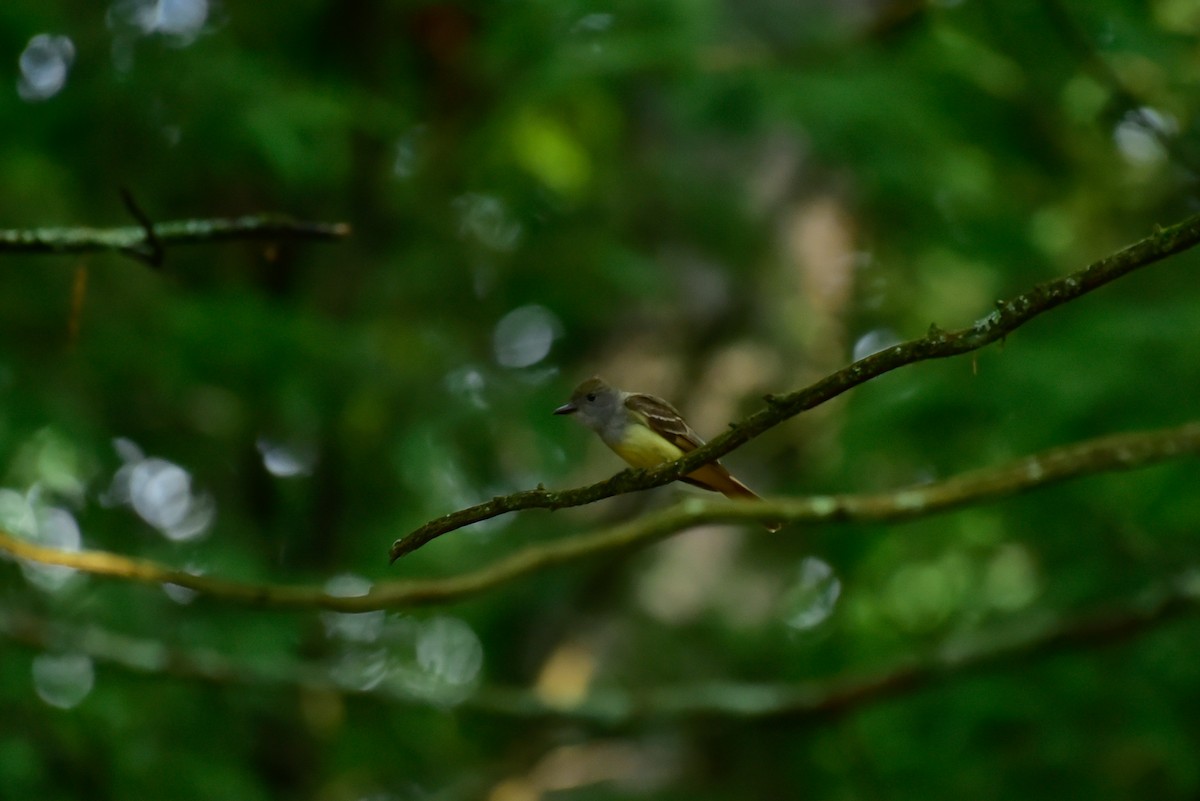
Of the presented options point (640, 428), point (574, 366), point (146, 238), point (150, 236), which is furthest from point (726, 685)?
point (150, 236)

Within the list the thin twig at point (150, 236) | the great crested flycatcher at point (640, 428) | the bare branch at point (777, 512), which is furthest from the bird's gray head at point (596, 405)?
the thin twig at point (150, 236)

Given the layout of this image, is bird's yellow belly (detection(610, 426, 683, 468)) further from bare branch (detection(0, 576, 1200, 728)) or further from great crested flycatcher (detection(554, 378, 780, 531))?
bare branch (detection(0, 576, 1200, 728))

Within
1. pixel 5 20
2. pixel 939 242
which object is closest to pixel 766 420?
pixel 5 20

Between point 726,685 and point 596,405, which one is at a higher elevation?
point 596,405

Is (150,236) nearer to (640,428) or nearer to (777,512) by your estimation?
(640,428)

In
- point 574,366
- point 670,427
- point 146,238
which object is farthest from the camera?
point 574,366

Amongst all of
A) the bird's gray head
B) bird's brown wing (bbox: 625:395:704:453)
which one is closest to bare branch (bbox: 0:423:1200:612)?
bird's brown wing (bbox: 625:395:704:453)

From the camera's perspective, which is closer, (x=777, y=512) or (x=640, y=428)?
(x=640, y=428)
